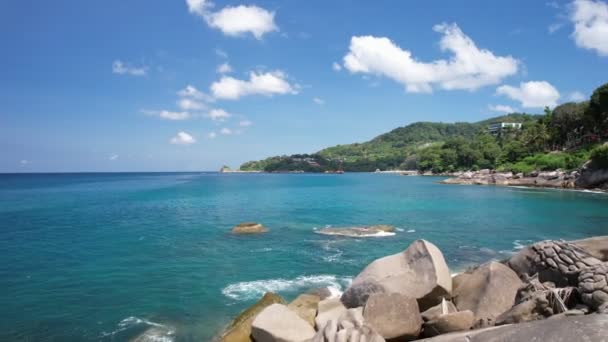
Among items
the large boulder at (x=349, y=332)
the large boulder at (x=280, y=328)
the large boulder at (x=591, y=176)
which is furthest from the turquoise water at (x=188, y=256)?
the large boulder at (x=591, y=176)

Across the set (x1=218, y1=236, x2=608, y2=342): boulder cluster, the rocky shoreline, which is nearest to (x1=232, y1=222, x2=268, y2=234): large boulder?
(x1=218, y1=236, x2=608, y2=342): boulder cluster

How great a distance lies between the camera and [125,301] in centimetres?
1830

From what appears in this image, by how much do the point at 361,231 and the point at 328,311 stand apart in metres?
22.6

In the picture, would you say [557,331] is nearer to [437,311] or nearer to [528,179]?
[437,311]

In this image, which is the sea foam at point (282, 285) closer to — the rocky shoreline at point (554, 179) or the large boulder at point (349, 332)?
the large boulder at point (349, 332)

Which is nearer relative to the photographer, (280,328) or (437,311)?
(437,311)

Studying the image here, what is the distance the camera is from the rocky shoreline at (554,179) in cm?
7606

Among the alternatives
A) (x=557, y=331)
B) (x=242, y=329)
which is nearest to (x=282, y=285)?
(x=242, y=329)

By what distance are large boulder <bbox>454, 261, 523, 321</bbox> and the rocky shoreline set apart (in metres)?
82.2

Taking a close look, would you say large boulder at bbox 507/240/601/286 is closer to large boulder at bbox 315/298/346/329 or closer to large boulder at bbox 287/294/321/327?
large boulder at bbox 315/298/346/329

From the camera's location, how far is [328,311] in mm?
13250

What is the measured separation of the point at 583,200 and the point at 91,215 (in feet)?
257

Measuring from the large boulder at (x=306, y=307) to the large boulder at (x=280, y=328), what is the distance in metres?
1.62

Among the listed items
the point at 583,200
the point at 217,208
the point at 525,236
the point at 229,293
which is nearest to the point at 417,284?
the point at 229,293
